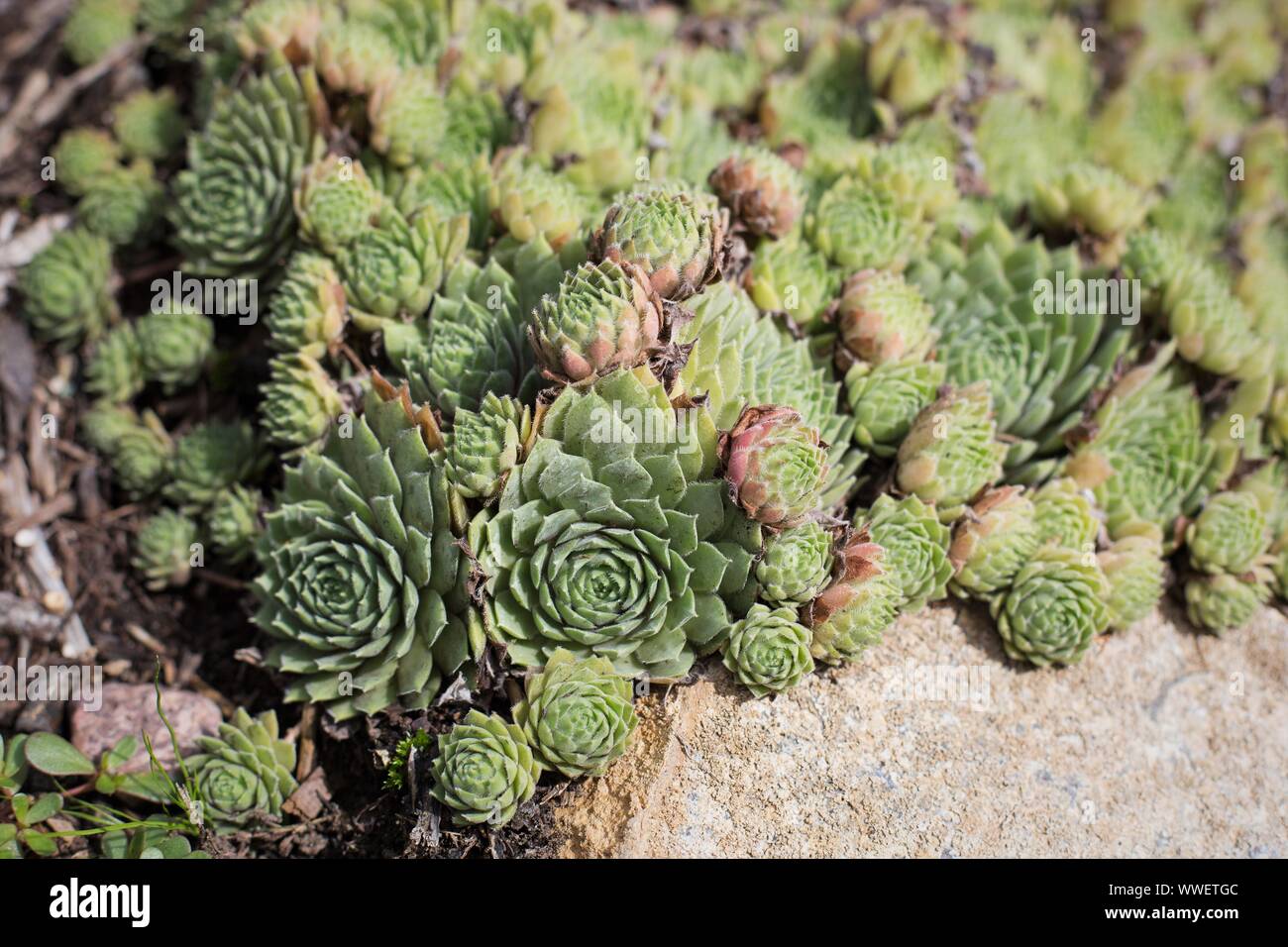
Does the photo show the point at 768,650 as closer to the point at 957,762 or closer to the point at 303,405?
the point at 957,762

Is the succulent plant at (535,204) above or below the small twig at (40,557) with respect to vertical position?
above

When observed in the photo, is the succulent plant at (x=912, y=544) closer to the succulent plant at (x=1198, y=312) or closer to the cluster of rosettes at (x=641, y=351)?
the cluster of rosettes at (x=641, y=351)

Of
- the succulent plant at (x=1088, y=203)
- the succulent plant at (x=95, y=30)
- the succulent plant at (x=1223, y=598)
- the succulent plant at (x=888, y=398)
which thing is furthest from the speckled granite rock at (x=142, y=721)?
the succulent plant at (x=1088, y=203)

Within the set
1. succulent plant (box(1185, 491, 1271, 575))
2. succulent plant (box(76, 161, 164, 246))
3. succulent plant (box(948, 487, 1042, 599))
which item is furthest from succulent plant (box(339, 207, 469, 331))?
succulent plant (box(1185, 491, 1271, 575))

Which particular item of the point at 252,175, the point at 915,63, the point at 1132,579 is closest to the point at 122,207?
the point at 252,175
